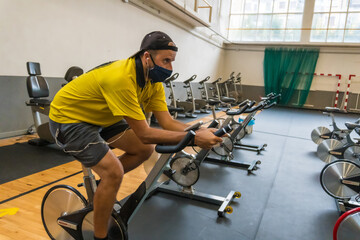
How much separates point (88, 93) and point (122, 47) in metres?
4.88

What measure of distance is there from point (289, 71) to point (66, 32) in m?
10.0

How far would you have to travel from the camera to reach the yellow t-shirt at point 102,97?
1365 millimetres

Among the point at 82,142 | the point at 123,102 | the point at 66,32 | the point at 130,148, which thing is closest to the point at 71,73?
the point at 66,32

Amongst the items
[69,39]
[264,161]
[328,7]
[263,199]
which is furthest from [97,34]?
[328,7]

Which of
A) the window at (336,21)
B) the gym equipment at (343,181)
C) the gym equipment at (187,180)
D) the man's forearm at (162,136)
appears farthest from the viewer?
the window at (336,21)

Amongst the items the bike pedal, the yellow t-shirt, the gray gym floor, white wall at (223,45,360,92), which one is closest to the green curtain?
white wall at (223,45,360,92)

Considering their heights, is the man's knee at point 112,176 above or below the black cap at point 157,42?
below

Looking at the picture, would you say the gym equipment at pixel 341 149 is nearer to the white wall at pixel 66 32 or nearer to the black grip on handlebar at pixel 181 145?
the black grip on handlebar at pixel 181 145

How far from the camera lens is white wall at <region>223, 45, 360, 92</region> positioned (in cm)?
1093

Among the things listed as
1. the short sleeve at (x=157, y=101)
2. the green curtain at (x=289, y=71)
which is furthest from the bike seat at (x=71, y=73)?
the green curtain at (x=289, y=71)

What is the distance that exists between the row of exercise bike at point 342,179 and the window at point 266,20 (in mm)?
8791

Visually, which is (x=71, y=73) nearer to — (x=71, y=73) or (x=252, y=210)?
(x=71, y=73)

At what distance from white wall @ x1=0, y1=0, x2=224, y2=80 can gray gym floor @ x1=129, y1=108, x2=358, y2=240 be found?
10.2ft

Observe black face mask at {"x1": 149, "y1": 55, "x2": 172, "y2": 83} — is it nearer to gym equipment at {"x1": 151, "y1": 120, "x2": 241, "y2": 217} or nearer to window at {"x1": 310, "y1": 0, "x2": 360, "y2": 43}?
gym equipment at {"x1": 151, "y1": 120, "x2": 241, "y2": 217}
